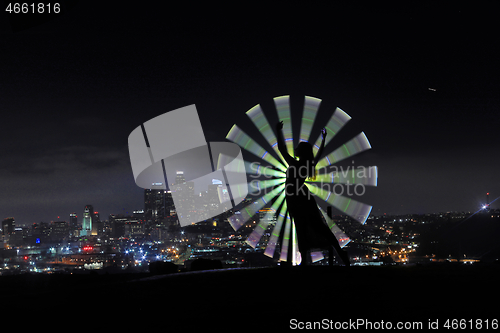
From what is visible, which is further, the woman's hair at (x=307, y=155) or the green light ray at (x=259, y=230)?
the green light ray at (x=259, y=230)

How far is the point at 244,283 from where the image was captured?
880cm

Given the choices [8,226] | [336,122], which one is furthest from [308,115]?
[8,226]

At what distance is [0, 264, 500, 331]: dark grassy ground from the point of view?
18.8 feet

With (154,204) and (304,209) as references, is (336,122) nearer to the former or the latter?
(304,209)

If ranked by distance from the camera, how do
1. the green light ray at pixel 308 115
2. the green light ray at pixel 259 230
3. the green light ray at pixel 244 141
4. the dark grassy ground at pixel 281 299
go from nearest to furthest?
the dark grassy ground at pixel 281 299 → the green light ray at pixel 308 115 → the green light ray at pixel 259 230 → the green light ray at pixel 244 141

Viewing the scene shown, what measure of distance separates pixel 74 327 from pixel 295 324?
12.6 ft

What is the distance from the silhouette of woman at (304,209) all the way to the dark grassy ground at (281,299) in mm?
877

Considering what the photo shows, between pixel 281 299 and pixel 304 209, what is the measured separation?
4.50 meters

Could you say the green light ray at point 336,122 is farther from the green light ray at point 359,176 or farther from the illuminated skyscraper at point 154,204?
the illuminated skyscraper at point 154,204

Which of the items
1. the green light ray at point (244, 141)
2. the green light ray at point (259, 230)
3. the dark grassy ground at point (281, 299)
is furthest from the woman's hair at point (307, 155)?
the green light ray at point (244, 141)

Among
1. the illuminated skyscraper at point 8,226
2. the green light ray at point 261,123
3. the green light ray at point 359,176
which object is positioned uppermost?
the green light ray at point 261,123

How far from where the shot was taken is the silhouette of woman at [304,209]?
10.7 m

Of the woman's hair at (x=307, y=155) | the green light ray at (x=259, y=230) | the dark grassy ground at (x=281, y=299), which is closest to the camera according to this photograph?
the dark grassy ground at (x=281, y=299)

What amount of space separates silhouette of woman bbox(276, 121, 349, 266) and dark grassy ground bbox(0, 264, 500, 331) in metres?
0.88
